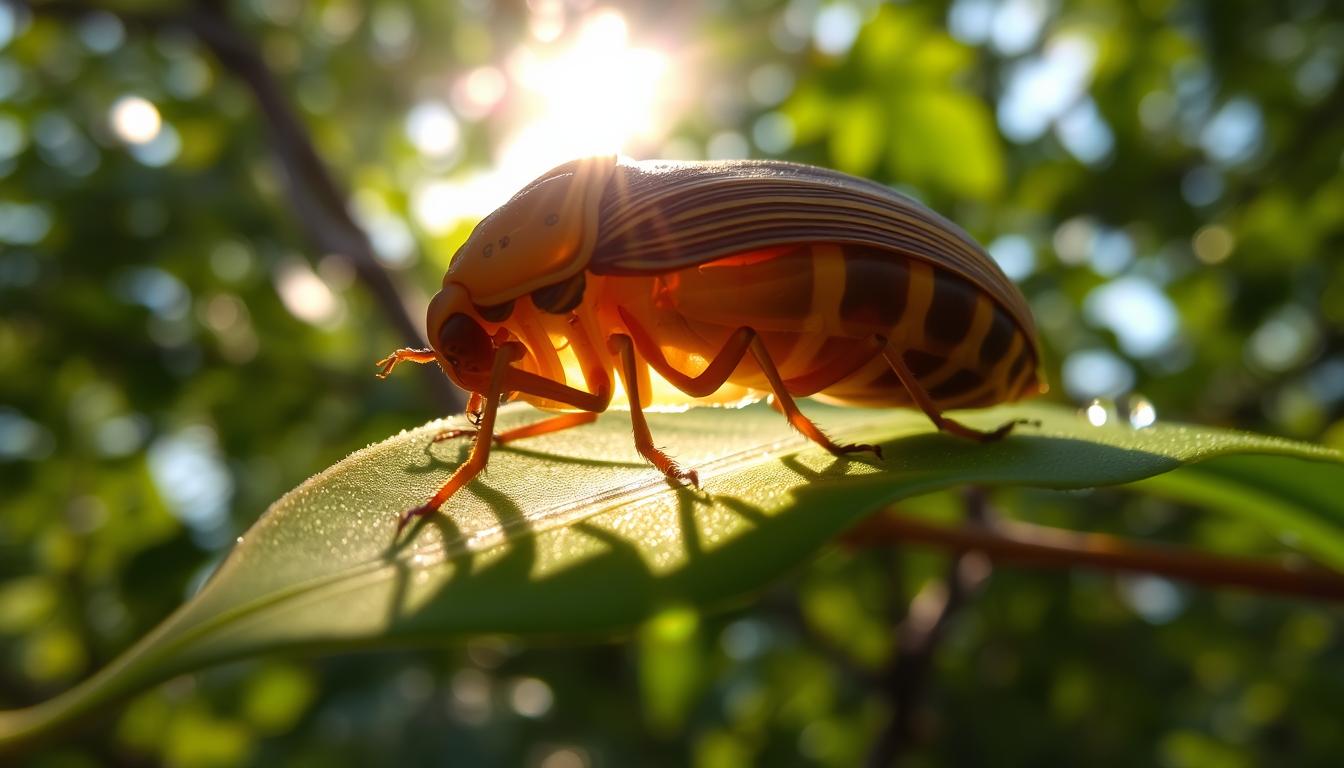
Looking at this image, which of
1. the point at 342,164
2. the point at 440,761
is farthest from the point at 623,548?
the point at 342,164

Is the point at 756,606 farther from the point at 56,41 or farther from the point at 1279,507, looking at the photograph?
the point at 56,41

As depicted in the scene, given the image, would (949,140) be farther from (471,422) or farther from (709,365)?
(471,422)

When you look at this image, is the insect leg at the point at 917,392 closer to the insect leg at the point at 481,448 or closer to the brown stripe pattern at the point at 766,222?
the brown stripe pattern at the point at 766,222

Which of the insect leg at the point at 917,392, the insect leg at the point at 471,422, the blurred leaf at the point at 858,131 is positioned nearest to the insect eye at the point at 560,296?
the insect leg at the point at 471,422

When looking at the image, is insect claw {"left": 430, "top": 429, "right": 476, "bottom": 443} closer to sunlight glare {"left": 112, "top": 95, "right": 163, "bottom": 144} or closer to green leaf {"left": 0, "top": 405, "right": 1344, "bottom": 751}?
green leaf {"left": 0, "top": 405, "right": 1344, "bottom": 751}

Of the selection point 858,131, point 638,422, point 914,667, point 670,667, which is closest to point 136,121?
point 858,131
